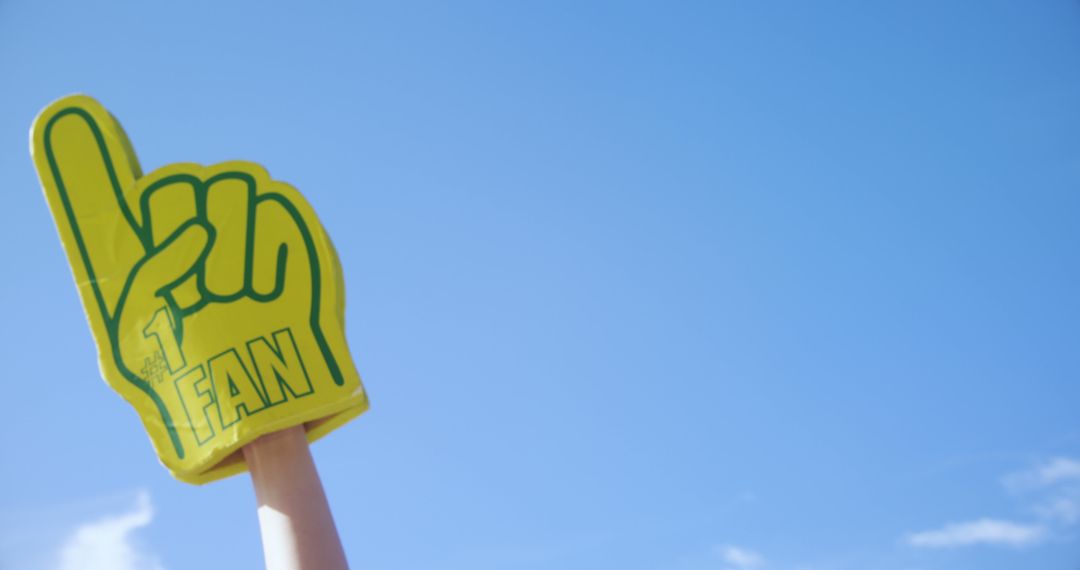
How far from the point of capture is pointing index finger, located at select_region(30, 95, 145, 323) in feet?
16.6

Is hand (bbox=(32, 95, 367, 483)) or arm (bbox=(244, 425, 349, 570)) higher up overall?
hand (bbox=(32, 95, 367, 483))

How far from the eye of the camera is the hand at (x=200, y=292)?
4.84 metres

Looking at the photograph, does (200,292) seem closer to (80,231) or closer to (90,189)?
(80,231)

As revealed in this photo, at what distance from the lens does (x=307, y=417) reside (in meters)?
4.83

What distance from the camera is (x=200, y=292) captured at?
4.98 meters

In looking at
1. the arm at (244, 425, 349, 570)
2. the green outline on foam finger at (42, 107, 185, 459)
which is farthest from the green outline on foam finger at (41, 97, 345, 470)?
the arm at (244, 425, 349, 570)

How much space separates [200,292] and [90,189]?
0.84 metres

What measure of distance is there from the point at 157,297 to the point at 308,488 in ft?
3.95

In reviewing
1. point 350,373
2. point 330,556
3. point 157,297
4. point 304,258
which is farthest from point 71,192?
point 330,556

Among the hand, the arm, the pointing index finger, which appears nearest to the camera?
the arm

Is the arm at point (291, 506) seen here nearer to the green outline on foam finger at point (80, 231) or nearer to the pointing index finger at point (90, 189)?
the green outline on foam finger at point (80, 231)

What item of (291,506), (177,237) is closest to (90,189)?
(177,237)

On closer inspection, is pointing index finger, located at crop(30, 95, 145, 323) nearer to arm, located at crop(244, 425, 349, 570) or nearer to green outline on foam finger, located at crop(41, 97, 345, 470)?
green outline on foam finger, located at crop(41, 97, 345, 470)

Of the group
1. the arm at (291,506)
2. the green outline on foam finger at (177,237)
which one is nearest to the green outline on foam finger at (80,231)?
the green outline on foam finger at (177,237)
